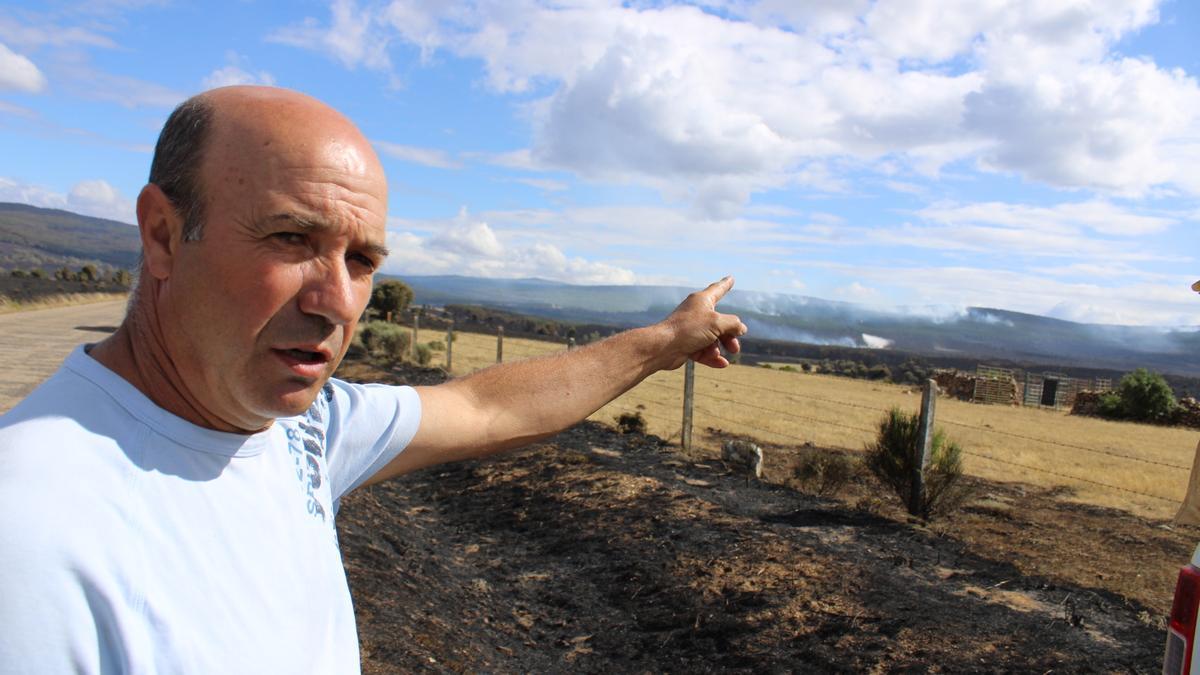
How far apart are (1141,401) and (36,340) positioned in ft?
120

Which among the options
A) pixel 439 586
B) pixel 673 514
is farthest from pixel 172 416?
pixel 673 514

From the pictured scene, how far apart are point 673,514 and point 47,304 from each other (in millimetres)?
49067

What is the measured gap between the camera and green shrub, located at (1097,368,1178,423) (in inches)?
1178

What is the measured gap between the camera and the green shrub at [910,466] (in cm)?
963

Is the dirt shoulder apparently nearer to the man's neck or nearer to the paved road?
the man's neck

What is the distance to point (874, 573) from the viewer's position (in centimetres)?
679

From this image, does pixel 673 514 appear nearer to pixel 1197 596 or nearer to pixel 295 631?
pixel 1197 596

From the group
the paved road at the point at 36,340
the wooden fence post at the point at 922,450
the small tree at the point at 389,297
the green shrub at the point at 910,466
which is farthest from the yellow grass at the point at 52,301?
the wooden fence post at the point at 922,450

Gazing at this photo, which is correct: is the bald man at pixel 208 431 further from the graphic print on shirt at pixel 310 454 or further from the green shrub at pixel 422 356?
the green shrub at pixel 422 356

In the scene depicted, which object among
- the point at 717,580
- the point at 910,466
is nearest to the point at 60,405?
the point at 717,580

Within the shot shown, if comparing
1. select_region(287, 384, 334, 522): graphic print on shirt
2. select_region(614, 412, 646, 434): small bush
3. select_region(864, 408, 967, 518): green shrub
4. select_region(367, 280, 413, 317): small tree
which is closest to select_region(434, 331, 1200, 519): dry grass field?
select_region(614, 412, 646, 434): small bush

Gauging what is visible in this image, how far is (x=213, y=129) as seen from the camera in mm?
1272

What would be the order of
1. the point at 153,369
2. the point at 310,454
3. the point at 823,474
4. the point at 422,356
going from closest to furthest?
1. the point at 153,369
2. the point at 310,454
3. the point at 823,474
4. the point at 422,356

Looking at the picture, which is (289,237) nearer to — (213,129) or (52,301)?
(213,129)
